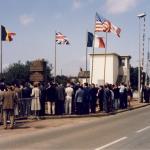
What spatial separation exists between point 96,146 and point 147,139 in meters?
2.55

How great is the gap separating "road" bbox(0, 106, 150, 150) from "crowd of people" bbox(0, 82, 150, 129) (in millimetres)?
2019

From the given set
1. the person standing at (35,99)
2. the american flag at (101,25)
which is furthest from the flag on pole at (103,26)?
the person standing at (35,99)

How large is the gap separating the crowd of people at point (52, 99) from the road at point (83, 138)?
2.02 metres

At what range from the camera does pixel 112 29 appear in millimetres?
40219

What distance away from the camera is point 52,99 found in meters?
26.9

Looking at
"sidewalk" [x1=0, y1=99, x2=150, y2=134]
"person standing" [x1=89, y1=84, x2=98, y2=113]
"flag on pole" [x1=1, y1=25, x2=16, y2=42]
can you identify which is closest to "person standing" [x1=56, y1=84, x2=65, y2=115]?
"sidewalk" [x1=0, y1=99, x2=150, y2=134]

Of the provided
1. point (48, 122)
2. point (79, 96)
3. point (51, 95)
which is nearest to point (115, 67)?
point (79, 96)

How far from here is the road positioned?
15.1 meters

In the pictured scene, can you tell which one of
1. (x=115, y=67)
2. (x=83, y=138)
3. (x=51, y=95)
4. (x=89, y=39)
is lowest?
(x=83, y=138)

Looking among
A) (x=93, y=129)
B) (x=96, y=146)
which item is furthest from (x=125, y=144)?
(x=93, y=129)

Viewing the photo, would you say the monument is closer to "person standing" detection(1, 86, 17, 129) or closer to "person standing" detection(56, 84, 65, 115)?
"person standing" detection(56, 84, 65, 115)

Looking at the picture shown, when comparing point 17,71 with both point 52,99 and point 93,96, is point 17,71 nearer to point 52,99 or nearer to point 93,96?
point 93,96

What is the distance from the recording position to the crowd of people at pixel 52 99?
2127 centimetres

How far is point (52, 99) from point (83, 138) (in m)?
9.49
